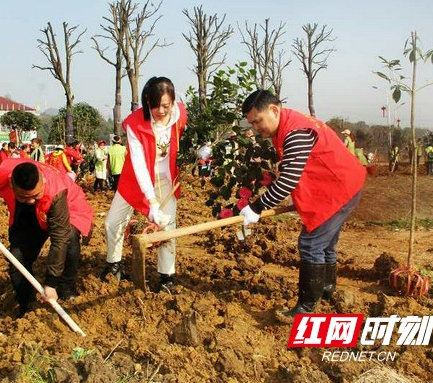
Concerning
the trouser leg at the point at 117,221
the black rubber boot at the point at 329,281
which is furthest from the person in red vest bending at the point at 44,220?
the black rubber boot at the point at 329,281

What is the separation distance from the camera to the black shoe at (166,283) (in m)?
4.02

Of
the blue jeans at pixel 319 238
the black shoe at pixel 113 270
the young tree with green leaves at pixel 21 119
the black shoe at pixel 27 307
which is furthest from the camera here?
the young tree with green leaves at pixel 21 119

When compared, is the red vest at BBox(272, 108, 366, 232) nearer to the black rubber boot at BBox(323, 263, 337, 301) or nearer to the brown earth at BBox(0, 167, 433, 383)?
the black rubber boot at BBox(323, 263, 337, 301)

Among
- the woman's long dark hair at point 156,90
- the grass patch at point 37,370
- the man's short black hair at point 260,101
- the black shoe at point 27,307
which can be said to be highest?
the woman's long dark hair at point 156,90

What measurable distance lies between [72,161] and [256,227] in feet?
23.8

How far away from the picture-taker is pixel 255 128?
3.33 meters

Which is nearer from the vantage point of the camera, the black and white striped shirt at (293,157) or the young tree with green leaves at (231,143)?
the black and white striped shirt at (293,157)

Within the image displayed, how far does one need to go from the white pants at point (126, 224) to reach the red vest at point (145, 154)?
0.08 m

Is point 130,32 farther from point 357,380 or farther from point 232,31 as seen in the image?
point 357,380

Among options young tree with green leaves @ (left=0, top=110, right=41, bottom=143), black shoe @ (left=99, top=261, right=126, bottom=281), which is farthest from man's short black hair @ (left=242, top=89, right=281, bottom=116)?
young tree with green leaves @ (left=0, top=110, right=41, bottom=143)

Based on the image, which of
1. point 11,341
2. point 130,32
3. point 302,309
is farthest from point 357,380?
point 130,32

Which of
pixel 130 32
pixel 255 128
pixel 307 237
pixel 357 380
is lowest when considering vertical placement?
pixel 357 380

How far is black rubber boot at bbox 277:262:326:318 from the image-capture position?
3.41 metres

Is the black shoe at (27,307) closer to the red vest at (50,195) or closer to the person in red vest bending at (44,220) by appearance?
the person in red vest bending at (44,220)
